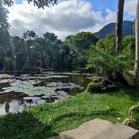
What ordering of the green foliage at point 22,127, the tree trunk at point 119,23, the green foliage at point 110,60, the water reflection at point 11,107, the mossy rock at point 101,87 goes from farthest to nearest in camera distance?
the water reflection at point 11,107, the tree trunk at point 119,23, the green foliage at point 110,60, the mossy rock at point 101,87, the green foliage at point 22,127

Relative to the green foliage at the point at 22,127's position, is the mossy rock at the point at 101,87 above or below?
above

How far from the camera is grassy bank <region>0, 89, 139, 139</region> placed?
22.0ft

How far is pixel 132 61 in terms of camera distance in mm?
12117

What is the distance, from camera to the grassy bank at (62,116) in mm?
6703

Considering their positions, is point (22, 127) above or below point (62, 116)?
below

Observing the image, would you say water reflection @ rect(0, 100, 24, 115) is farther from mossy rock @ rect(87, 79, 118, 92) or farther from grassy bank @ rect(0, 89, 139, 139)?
grassy bank @ rect(0, 89, 139, 139)

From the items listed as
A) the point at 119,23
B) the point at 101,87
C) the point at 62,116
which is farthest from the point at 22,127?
the point at 119,23

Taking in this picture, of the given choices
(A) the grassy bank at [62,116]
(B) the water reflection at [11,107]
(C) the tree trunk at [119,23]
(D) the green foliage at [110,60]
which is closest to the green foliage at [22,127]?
(A) the grassy bank at [62,116]

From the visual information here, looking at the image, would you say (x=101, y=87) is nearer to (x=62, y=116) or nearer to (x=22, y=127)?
(x=62, y=116)

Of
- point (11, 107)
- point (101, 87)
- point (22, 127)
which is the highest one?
point (101, 87)

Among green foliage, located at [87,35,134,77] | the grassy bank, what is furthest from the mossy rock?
the grassy bank

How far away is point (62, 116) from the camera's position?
7605mm

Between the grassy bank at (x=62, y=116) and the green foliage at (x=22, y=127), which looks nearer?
the green foliage at (x=22, y=127)

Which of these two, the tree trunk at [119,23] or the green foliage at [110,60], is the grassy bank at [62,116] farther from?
the tree trunk at [119,23]
